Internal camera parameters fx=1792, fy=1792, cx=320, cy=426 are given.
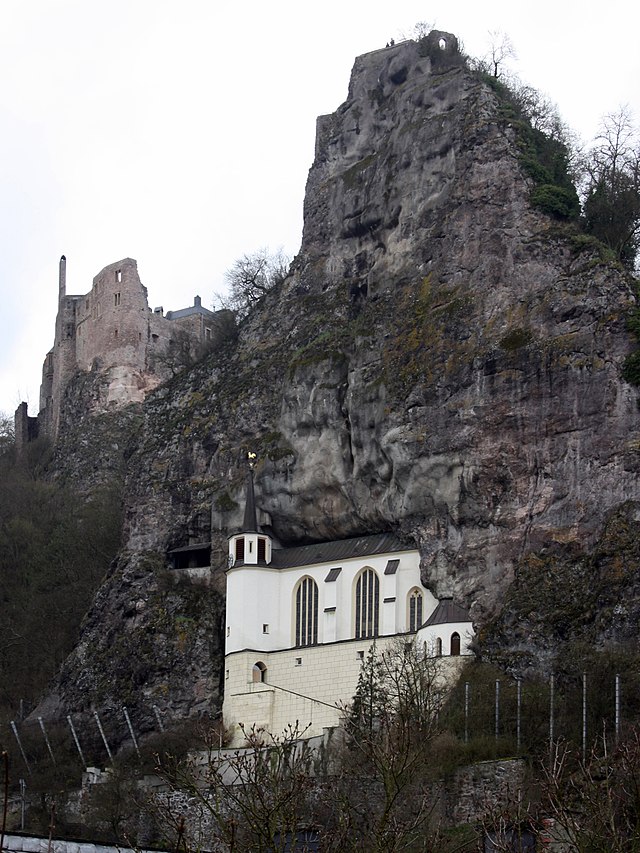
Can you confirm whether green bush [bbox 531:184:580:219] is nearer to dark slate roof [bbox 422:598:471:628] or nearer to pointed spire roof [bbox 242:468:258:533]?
pointed spire roof [bbox 242:468:258:533]

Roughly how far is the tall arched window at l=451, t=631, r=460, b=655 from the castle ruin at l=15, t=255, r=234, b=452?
34.0m

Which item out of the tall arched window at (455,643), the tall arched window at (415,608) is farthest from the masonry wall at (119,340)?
the tall arched window at (455,643)

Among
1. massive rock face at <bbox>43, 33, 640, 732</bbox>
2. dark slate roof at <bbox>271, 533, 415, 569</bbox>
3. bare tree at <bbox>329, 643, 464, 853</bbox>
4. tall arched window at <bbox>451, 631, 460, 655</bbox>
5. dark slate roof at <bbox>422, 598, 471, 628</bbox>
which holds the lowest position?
bare tree at <bbox>329, 643, 464, 853</bbox>

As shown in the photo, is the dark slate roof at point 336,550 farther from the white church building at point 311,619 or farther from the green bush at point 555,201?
the green bush at point 555,201

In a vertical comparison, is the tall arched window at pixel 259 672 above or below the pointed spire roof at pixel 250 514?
below

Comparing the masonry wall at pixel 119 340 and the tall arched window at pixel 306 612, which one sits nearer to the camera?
the tall arched window at pixel 306 612

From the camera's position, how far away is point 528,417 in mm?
60125

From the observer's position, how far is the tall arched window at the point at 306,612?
64.4m

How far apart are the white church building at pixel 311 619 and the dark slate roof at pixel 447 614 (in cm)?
3

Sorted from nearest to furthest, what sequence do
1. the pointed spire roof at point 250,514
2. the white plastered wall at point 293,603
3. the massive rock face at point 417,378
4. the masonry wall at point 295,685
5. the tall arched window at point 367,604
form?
the massive rock face at point 417,378 → the masonry wall at point 295,685 → the white plastered wall at point 293,603 → the tall arched window at point 367,604 → the pointed spire roof at point 250,514

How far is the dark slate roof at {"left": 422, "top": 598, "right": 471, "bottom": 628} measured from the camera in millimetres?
59156

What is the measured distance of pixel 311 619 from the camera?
212 ft

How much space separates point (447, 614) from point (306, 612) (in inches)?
288

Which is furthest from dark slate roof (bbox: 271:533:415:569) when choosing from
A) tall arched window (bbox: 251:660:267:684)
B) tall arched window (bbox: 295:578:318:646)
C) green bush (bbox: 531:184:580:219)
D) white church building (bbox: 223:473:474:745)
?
green bush (bbox: 531:184:580:219)
